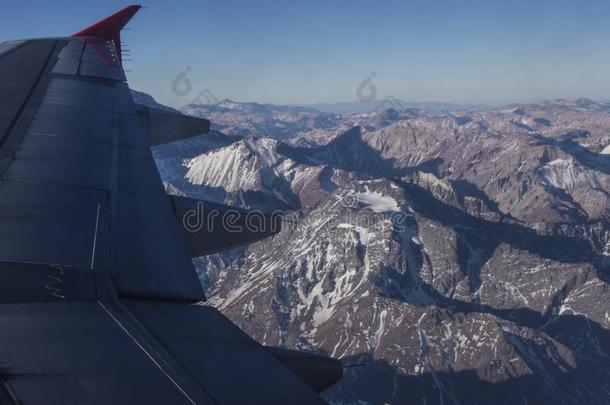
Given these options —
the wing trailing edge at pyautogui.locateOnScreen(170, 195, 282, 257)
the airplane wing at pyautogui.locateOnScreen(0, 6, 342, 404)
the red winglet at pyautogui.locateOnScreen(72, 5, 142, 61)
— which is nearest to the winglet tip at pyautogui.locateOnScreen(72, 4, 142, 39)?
the red winglet at pyautogui.locateOnScreen(72, 5, 142, 61)

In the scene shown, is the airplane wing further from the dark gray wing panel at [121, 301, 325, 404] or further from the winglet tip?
the winglet tip

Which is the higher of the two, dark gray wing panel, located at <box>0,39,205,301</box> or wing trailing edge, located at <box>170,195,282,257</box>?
dark gray wing panel, located at <box>0,39,205,301</box>

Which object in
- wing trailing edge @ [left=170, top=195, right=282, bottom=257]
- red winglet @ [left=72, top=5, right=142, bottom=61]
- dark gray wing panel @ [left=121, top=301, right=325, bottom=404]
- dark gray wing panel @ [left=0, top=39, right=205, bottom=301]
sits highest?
red winglet @ [left=72, top=5, right=142, bottom=61]

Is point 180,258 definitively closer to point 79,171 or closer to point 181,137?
point 79,171

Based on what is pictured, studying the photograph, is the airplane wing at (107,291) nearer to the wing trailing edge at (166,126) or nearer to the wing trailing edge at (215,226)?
the wing trailing edge at (215,226)

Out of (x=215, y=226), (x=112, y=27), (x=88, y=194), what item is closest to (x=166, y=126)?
(x=88, y=194)

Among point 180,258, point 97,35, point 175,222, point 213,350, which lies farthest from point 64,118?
point 97,35

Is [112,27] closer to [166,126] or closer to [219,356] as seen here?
[166,126]
